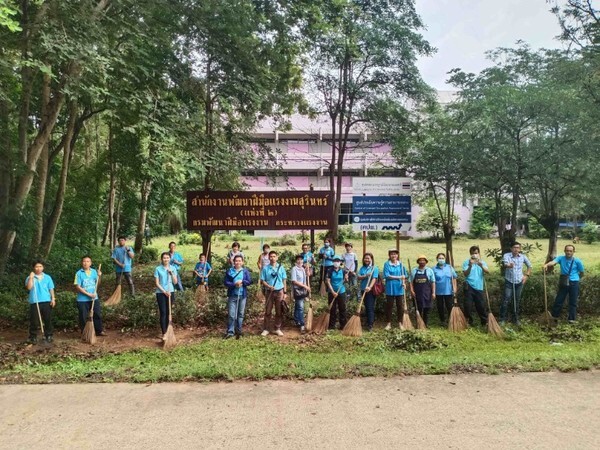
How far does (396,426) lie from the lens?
14.6 ft

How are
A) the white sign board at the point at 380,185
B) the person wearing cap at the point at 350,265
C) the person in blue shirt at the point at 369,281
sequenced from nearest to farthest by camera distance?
the person in blue shirt at the point at 369,281, the person wearing cap at the point at 350,265, the white sign board at the point at 380,185

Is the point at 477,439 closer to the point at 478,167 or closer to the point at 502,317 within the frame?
the point at 502,317

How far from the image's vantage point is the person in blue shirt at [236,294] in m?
8.38

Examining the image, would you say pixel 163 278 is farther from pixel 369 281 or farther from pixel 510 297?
pixel 510 297

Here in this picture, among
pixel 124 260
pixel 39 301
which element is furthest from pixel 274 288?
pixel 124 260

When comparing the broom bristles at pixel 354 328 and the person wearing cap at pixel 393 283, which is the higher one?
the person wearing cap at pixel 393 283

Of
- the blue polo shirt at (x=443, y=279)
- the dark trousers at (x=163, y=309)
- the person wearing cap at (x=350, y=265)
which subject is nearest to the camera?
the dark trousers at (x=163, y=309)

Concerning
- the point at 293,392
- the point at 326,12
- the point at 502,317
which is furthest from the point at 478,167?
the point at 293,392

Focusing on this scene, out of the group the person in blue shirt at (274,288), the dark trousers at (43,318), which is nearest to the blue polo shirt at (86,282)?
the dark trousers at (43,318)

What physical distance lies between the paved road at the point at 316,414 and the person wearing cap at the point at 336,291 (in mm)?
3172

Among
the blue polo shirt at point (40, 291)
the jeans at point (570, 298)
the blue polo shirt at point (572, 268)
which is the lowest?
the jeans at point (570, 298)

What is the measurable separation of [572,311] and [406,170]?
20.8ft

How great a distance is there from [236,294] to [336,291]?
1935 mm

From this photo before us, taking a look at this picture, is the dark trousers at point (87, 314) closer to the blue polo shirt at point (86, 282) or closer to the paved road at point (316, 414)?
the blue polo shirt at point (86, 282)
